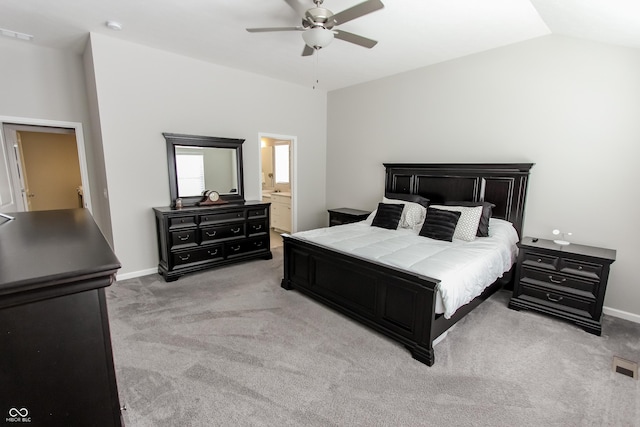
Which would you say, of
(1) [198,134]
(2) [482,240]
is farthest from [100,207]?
(2) [482,240]

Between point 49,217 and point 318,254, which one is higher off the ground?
point 49,217

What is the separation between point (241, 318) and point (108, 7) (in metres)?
3.15

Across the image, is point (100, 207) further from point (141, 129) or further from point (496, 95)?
point (496, 95)

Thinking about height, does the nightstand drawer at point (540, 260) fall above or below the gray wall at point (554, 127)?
below

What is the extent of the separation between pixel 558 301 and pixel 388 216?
1.96 metres

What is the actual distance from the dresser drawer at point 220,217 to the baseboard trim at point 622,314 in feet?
14.5

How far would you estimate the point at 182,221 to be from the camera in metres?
3.85

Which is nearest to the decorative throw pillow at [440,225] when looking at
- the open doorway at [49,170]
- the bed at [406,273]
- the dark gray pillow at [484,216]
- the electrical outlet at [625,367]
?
the dark gray pillow at [484,216]

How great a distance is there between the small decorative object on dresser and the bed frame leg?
149 cm

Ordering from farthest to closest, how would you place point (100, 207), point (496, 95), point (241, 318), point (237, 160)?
point (237, 160) < point (100, 207) < point (496, 95) < point (241, 318)

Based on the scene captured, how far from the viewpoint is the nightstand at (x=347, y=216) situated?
4.87m

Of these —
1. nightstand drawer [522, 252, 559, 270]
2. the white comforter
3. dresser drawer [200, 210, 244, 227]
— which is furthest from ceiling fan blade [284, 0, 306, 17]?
nightstand drawer [522, 252, 559, 270]

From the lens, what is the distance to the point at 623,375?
217 centimetres

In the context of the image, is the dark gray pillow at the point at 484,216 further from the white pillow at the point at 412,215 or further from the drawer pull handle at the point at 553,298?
the drawer pull handle at the point at 553,298
